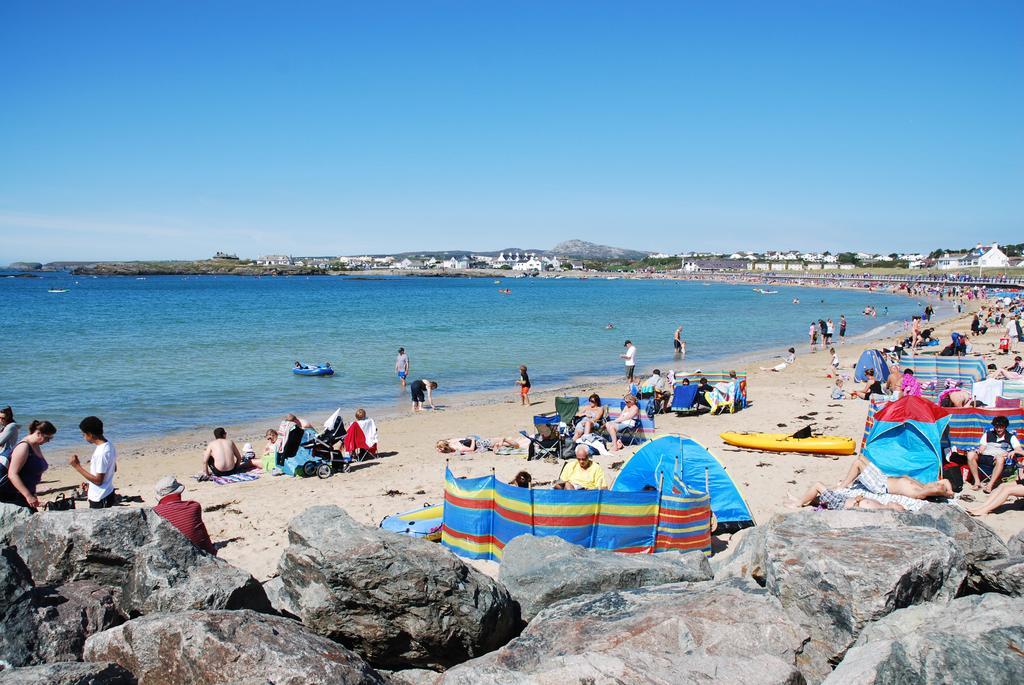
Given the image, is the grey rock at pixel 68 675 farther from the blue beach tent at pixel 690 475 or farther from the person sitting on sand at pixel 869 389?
the person sitting on sand at pixel 869 389

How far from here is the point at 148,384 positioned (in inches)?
983

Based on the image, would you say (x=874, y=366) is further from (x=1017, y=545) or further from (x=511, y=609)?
(x=511, y=609)

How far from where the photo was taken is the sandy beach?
1002cm

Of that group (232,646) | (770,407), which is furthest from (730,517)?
(770,407)

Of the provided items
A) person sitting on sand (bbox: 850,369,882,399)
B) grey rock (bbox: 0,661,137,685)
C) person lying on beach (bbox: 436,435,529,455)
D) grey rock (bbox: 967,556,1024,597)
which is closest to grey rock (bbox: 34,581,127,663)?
grey rock (bbox: 0,661,137,685)

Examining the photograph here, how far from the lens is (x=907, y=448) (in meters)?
10.7

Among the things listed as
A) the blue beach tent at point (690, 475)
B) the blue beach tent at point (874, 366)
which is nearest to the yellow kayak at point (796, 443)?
the blue beach tent at point (690, 475)

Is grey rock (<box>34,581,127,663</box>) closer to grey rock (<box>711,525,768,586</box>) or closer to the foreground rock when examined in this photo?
grey rock (<box>711,525,768,586</box>)

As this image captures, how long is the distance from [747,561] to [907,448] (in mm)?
5750

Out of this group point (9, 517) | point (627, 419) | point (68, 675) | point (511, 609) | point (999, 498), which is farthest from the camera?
point (627, 419)

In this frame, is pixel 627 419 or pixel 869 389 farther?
Result: pixel 869 389

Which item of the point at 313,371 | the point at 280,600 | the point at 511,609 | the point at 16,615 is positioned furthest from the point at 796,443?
the point at 313,371

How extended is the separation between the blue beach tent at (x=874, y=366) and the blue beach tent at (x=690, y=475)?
41.7 ft

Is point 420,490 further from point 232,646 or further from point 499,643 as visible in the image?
point 232,646
